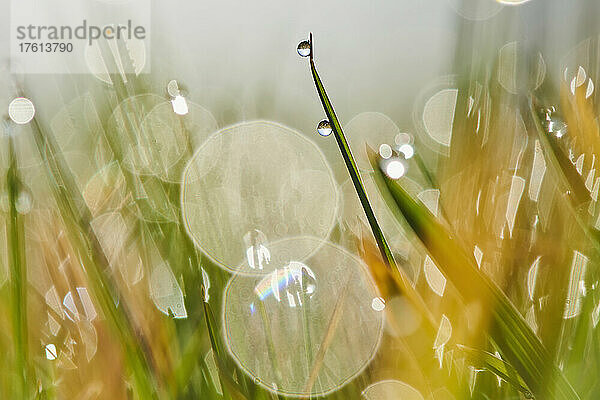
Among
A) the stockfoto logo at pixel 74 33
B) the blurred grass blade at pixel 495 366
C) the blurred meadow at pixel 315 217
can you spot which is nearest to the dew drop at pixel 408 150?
the blurred meadow at pixel 315 217

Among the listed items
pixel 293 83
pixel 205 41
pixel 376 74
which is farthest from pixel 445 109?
pixel 205 41

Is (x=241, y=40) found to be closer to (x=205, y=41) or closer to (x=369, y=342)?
(x=205, y=41)

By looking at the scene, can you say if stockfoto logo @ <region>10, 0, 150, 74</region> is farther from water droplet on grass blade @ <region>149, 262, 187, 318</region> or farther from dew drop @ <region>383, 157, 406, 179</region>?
dew drop @ <region>383, 157, 406, 179</region>

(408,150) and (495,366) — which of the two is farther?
(408,150)

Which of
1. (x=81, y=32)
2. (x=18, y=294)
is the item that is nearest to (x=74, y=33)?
(x=81, y=32)

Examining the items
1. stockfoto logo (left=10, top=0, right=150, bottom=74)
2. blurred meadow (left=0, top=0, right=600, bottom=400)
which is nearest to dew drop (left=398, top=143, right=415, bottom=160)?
blurred meadow (left=0, top=0, right=600, bottom=400)

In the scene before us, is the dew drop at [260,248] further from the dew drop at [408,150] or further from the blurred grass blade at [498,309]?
the blurred grass blade at [498,309]

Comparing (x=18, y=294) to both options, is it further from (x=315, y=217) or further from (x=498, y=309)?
(x=315, y=217)
